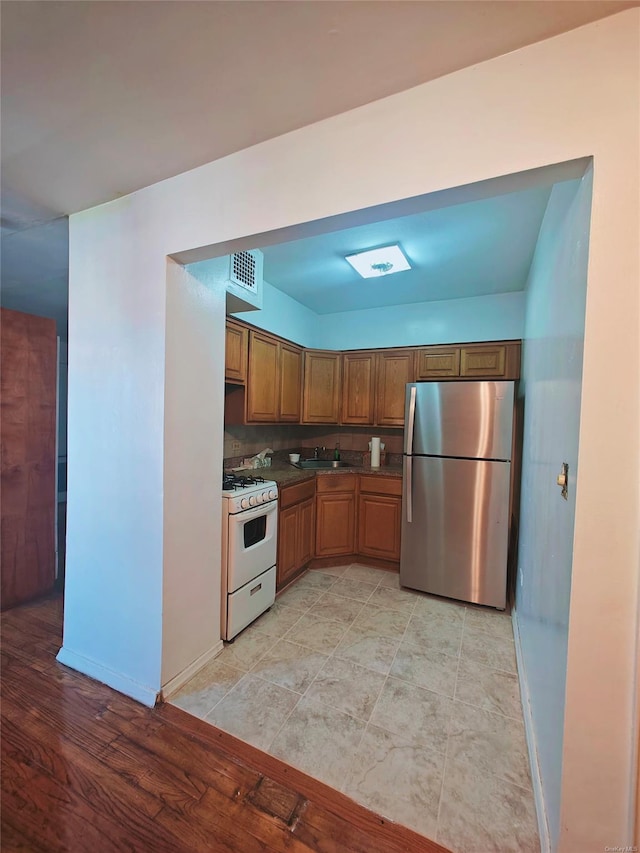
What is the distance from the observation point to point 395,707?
1622mm

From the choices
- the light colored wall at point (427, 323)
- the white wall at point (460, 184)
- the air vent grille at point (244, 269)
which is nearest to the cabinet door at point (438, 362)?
the light colored wall at point (427, 323)

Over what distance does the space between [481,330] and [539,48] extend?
2.44m

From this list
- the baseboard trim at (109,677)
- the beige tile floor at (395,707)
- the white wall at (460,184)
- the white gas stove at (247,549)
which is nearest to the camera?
the white wall at (460,184)

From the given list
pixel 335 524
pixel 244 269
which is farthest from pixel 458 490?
pixel 244 269

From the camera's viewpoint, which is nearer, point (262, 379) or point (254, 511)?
point (254, 511)

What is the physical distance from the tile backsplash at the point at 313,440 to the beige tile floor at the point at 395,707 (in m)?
1.46

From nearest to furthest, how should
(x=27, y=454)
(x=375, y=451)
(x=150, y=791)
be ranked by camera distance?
(x=150, y=791)
(x=27, y=454)
(x=375, y=451)

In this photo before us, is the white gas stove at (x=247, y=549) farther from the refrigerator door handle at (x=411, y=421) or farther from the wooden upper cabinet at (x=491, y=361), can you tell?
the wooden upper cabinet at (x=491, y=361)

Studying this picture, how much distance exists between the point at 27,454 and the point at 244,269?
2.06m

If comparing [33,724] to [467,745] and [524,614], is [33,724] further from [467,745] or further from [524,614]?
[524,614]

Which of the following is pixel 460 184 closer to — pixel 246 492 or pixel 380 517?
pixel 246 492

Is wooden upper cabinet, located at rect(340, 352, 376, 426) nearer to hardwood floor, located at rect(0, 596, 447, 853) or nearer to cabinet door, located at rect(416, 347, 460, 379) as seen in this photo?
cabinet door, located at rect(416, 347, 460, 379)

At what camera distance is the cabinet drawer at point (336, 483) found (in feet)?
10.2

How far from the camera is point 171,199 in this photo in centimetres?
154
